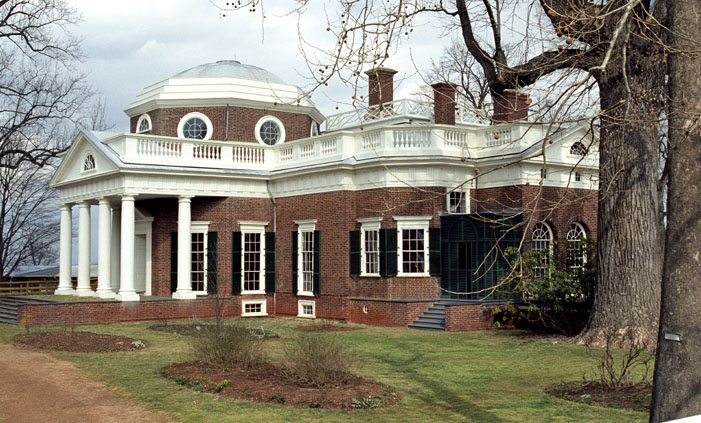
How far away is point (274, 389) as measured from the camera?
34.8ft

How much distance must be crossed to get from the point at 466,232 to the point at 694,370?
15369mm

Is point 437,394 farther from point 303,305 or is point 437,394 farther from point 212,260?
point 212,260

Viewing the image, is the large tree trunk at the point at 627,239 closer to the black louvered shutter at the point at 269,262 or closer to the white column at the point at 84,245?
the black louvered shutter at the point at 269,262

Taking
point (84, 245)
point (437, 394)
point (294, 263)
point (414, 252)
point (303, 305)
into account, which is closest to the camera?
point (437, 394)

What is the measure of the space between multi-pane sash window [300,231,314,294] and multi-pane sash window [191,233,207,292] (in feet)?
11.7

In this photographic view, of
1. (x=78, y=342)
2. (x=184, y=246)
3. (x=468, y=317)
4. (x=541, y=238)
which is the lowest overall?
(x=78, y=342)

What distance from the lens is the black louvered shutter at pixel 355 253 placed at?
76.1 ft

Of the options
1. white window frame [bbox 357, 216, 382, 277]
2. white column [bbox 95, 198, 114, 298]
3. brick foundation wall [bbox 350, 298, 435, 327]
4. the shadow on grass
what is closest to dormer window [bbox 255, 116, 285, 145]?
white column [bbox 95, 198, 114, 298]

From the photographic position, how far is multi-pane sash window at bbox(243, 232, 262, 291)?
26.2 meters

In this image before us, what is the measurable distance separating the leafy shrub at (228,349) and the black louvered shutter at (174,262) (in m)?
13.5

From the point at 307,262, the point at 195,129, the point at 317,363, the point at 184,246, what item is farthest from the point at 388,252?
the point at 317,363

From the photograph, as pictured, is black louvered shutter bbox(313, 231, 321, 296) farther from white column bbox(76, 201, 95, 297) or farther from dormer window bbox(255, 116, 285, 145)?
white column bbox(76, 201, 95, 297)

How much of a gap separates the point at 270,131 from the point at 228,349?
18.4 metres

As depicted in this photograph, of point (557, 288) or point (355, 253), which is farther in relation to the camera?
point (355, 253)
